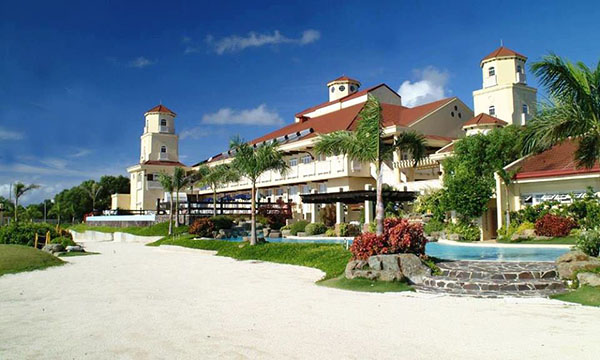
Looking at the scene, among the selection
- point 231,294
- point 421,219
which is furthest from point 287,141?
point 231,294

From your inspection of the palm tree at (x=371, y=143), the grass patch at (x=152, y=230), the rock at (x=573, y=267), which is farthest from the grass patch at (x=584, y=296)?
the grass patch at (x=152, y=230)

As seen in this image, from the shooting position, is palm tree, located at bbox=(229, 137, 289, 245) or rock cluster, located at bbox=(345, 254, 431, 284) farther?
palm tree, located at bbox=(229, 137, 289, 245)

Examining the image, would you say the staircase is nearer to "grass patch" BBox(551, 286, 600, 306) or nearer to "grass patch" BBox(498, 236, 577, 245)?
"grass patch" BBox(551, 286, 600, 306)

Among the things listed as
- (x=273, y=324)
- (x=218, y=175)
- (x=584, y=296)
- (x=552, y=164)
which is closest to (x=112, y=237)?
(x=218, y=175)

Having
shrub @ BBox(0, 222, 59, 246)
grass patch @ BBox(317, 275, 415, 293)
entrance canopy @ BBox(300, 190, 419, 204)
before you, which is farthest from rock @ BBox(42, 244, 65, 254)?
grass patch @ BBox(317, 275, 415, 293)

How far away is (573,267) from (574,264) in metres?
0.09

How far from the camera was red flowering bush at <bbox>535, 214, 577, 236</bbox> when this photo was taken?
22547mm

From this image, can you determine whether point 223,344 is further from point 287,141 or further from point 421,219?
point 287,141

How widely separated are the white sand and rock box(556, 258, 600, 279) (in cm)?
155

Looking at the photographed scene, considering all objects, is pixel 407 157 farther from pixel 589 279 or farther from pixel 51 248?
pixel 589 279

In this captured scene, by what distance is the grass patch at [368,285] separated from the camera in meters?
12.0

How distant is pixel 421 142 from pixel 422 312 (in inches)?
348

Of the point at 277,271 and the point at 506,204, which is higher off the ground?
the point at 506,204

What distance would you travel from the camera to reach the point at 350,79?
53.4 m
